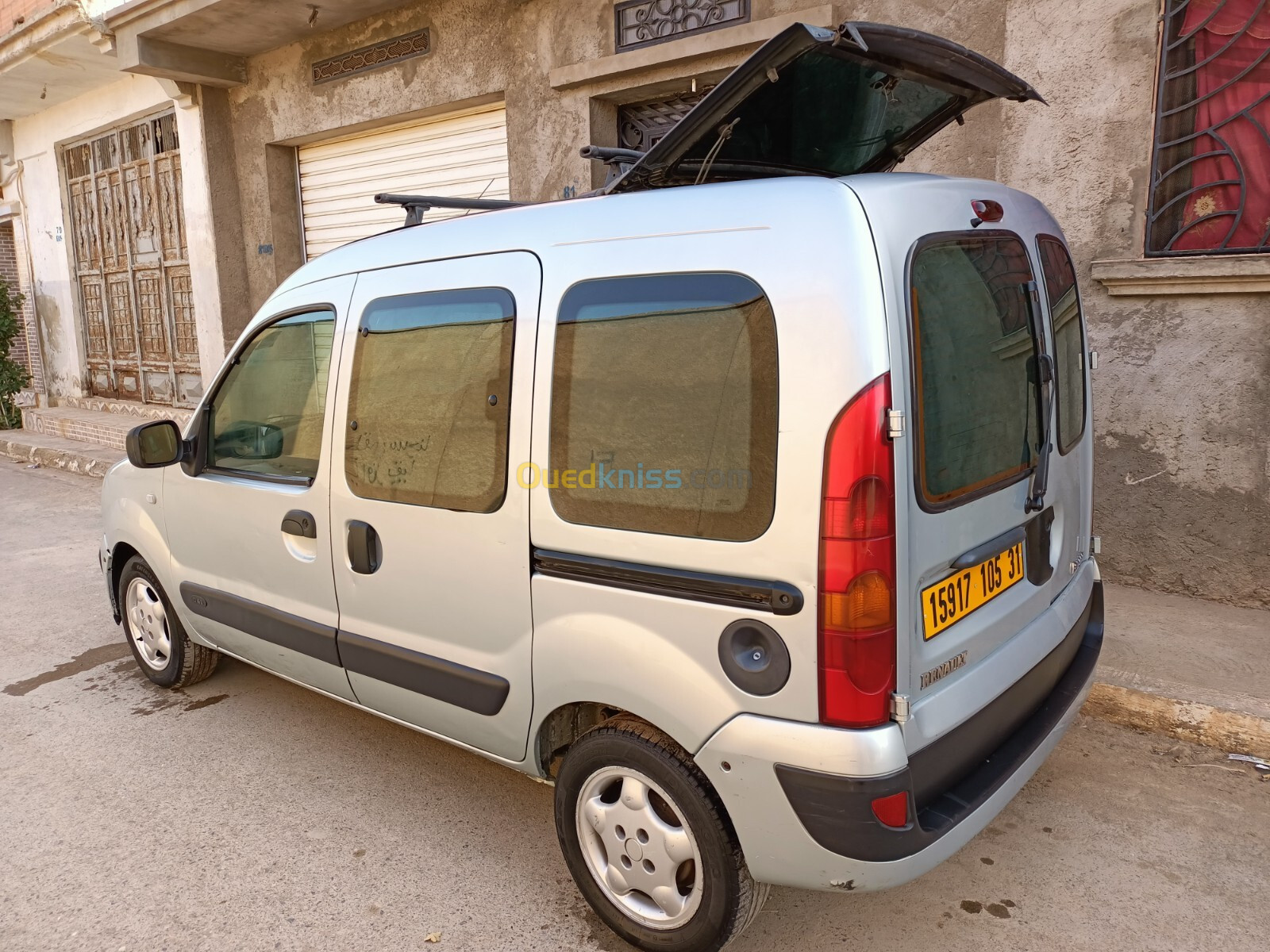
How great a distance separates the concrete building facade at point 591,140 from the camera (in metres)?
4.52

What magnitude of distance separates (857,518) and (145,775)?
2.90 metres

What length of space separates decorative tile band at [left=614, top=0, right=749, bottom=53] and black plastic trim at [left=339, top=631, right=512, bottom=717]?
494cm

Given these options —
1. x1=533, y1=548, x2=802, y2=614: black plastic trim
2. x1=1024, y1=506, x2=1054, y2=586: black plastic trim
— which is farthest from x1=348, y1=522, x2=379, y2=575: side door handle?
x1=1024, y1=506, x2=1054, y2=586: black plastic trim

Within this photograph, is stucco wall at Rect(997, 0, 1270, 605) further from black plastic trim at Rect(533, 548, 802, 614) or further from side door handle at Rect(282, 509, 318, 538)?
side door handle at Rect(282, 509, 318, 538)

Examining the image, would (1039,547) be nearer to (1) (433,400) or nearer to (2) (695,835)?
(2) (695,835)

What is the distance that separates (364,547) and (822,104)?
6.43 feet

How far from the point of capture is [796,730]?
1.92 m

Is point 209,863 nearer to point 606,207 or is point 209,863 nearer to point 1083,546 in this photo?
point 606,207

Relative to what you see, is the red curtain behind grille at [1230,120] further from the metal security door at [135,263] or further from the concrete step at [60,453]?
the metal security door at [135,263]

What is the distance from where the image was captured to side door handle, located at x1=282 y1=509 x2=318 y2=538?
2.98 m

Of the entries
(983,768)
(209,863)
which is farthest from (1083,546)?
(209,863)

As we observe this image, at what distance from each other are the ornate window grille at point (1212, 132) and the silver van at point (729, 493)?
2.35 metres

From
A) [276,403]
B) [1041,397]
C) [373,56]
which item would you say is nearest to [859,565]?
[1041,397]

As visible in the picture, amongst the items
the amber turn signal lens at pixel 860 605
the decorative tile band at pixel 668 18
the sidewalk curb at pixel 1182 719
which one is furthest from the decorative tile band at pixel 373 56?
the amber turn signal lens at pixel 860 605
